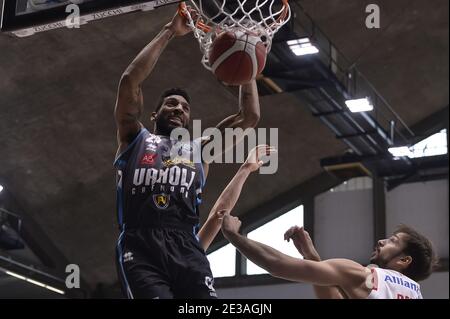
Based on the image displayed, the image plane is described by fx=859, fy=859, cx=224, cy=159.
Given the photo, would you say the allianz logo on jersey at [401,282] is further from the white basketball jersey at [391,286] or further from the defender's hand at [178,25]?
the defender's hand at [178,25]

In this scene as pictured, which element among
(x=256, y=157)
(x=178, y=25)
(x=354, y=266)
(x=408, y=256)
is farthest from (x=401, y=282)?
(x=178, y=25)

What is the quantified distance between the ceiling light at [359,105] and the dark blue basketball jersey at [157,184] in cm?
781

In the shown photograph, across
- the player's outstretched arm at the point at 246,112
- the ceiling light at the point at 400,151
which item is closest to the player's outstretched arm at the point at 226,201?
the player's outstretched arm at the point at 246,112

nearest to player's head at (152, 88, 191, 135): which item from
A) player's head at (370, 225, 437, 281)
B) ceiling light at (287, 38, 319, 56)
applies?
player's head at (370, 225, 437, 281)

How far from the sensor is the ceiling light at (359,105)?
12.4 m

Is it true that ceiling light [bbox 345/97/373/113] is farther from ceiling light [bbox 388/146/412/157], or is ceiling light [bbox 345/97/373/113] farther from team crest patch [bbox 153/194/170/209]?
team crest patch [bbox 153/194/170/209]

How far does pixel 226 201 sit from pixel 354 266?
1367 mm

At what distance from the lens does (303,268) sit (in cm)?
393

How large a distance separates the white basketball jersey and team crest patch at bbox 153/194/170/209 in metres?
1.17

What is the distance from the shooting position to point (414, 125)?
15.3 metres

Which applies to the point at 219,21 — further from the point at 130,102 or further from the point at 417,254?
the point at 417,254

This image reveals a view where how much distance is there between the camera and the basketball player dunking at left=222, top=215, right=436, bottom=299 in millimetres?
3951
